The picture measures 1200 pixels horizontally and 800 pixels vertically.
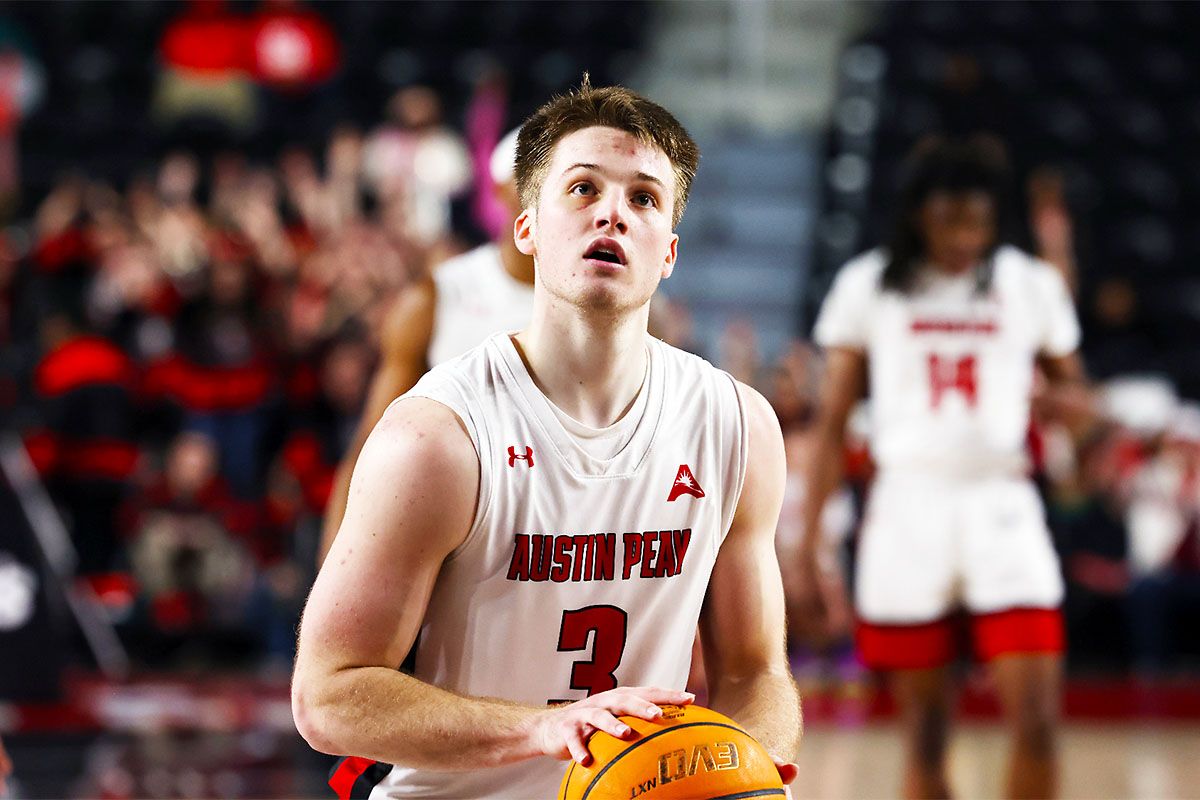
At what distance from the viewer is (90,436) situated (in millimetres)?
9789

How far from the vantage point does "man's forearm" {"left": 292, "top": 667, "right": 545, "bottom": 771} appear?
2555 mm

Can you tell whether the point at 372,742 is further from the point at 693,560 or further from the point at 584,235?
the point at 584,235

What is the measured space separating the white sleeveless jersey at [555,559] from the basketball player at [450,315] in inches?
69.5

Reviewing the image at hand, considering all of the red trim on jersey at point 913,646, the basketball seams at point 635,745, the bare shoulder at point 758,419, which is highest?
the bare shoulder at point 758,419

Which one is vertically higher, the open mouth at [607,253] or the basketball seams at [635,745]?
the open mouth at [607,253]

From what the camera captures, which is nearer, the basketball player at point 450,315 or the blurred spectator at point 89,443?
the basketball player at point 450,315

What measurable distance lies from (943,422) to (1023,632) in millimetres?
712

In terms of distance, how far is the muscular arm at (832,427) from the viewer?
552 centimetres

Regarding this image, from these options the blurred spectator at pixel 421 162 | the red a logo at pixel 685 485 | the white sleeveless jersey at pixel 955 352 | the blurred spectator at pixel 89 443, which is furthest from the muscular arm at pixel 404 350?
the blurred spectator at pixel 421 162

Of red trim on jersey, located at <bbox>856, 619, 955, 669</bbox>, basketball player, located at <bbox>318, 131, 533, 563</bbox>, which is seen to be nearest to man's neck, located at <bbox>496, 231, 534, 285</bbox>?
basketball player, located at <bbox>318, 131, 533, 563</bbox>

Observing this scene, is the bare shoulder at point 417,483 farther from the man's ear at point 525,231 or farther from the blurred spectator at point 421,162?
the blurred spectator at point 421,162

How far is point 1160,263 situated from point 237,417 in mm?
7361

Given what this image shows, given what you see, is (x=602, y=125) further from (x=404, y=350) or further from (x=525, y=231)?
(x=404, y=350)

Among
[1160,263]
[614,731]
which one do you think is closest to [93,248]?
[1160,263]
